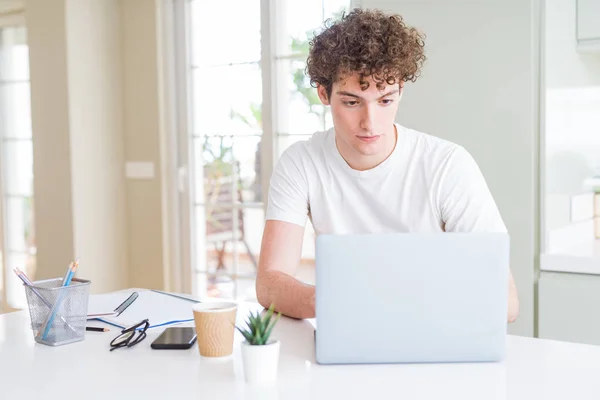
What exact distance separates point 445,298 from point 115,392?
0.58 meters

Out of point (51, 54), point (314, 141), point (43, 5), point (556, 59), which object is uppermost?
point (43, 5)

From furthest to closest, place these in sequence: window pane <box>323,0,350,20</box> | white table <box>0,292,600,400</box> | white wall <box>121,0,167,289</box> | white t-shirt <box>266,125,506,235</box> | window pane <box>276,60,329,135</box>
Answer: white wall <box>121,0,167,289</box> → window pane <box>276,60,329,135</box> → window pane <box>323,0,350,20</box> → white t-shirt <box>266,125,506,235</box> → white table <box>0,292,600,400</box>

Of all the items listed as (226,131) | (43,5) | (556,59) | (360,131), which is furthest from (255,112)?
(360,131)

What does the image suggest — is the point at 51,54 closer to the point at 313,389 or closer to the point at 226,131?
the point at 226,131

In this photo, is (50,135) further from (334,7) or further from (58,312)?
(58,312)

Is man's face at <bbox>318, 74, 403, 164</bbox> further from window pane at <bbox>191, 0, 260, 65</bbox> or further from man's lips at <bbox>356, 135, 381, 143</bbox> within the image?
window pane at <bbox>191, 0, 260, 65</bbox>

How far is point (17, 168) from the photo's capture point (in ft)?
15.5

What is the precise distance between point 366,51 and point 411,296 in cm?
72

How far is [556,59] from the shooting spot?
2543 millimetres

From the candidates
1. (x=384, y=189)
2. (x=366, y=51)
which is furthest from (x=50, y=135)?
(x=366, y=51)

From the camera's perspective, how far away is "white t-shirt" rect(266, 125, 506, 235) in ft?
6.14

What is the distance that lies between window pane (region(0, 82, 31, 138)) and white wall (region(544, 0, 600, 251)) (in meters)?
3.34

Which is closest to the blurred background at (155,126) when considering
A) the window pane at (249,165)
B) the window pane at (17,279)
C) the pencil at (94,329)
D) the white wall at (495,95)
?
the window pane at (249,165)

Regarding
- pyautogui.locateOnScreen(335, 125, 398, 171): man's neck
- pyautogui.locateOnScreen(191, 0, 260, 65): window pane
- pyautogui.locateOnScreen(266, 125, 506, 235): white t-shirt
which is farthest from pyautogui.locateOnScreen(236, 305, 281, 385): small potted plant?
pyautogui.locateOnScreen(191, 0, 260, 65): window pane
